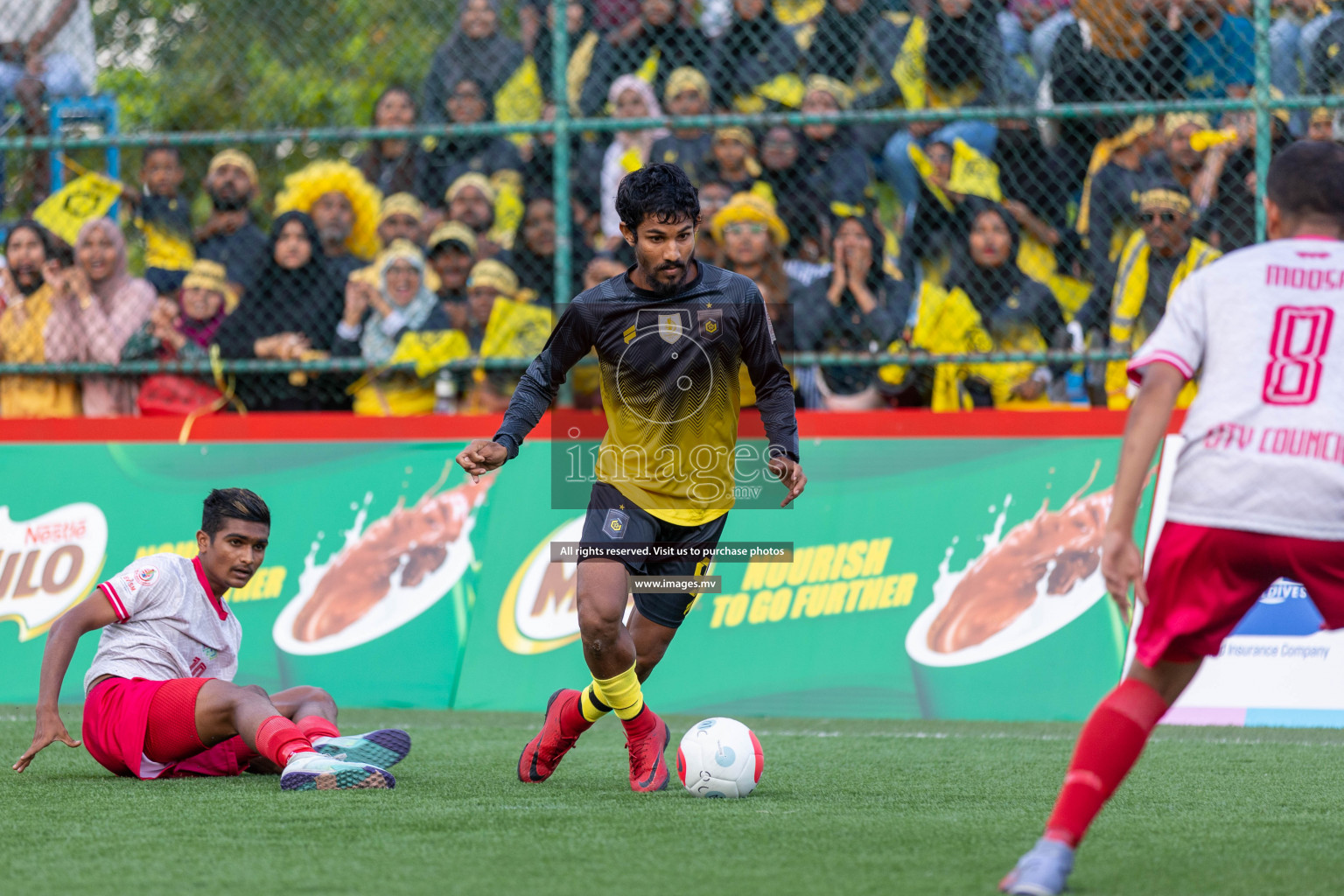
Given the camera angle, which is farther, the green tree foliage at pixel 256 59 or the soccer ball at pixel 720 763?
the green tree foliage at pixel 256 59

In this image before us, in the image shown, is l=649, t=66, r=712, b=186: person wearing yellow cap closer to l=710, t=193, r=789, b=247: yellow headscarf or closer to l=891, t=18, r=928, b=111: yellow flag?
l=710, t=193, r=789, b=247: yellow headscarf

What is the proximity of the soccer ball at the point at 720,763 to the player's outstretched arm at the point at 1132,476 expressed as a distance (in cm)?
187

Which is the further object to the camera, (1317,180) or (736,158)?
(736,158)

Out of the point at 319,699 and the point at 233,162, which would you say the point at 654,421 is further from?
the point at 233,162

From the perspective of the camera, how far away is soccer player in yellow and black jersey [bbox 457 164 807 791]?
511cm

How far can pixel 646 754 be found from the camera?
510cm

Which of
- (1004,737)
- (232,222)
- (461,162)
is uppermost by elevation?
(461,162)

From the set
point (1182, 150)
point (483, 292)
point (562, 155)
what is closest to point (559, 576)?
point (483, 292)

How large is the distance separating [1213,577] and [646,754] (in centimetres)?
229

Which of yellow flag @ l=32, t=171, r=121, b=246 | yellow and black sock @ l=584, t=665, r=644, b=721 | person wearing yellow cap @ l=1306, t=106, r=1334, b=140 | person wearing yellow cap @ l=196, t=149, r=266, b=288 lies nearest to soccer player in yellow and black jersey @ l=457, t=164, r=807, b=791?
yellow and black sock @ l=584, t=665, r=644, b=721

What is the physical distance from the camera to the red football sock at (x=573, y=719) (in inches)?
206

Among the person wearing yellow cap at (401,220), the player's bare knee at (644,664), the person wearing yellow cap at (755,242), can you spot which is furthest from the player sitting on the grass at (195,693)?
the person wearing yellow cap at (401,220)

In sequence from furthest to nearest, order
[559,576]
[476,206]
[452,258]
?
[476,206] < [452,258] < [559,576]

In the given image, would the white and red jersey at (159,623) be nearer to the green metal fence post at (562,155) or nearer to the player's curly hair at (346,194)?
the green metal fence post at (562,155)
